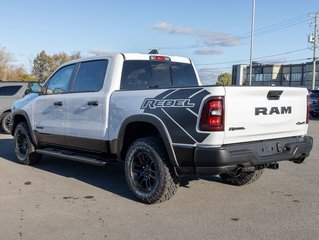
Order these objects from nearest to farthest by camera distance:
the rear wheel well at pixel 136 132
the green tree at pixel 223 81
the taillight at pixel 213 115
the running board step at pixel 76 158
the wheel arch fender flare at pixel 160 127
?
the taillight at pixel 213 115 < the wheel arch fender flare at pixel 160 127 < the rear wheel well at pixel 136 132 < the running board step at pixel 76 158 < the green tree at pixel 223 81

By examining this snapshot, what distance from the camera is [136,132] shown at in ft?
20.3

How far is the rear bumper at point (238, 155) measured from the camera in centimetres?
504

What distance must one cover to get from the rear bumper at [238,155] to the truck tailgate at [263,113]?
93 mm

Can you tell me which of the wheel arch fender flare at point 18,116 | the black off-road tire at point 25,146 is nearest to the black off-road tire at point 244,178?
the wheel arch fender flare at point 18,116

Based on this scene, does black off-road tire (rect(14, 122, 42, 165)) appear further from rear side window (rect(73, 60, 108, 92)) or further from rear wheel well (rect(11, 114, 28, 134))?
rear side window (rect(73, 60, 108, 92))

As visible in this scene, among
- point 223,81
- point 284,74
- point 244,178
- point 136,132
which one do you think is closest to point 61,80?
point 136,132

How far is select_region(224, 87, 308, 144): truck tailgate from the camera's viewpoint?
5086 millimetres

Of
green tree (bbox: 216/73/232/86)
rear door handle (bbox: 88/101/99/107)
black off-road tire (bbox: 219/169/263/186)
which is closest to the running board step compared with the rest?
rear door handle (bbox: 88/101/99/107)

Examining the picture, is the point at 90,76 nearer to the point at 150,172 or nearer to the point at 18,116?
the point at 150,172

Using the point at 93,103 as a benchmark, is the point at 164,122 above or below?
below

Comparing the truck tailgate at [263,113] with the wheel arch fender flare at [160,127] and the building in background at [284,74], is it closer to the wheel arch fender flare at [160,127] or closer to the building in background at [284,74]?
the wheel arch fender flare at [160,127]

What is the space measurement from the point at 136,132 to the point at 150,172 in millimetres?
658

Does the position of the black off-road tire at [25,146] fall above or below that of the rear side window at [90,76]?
below

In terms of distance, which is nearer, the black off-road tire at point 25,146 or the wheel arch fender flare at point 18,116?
the wheel arch fender flare at point 18,116
